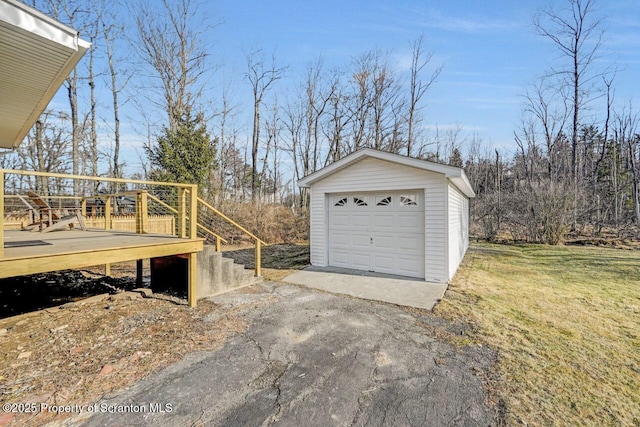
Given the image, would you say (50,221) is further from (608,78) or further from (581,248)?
(608,78)

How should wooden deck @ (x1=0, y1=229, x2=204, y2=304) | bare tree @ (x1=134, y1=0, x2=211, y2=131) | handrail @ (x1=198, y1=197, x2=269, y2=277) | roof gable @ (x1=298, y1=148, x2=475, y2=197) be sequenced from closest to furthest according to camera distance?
1. wooden deck @ (x1=0, y1=229, x2=204, y2=304)
2. handrail @ (x1=198, y1=197, x2=269, y2=277)
3. roof gable @ (x1=298, y1=148, x2=475, y2=197)
4. bare tree @ (x1=134, y1=0, x2=211, y2=131)

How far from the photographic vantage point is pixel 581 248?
40.4 feet

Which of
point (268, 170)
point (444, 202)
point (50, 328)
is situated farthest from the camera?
point (268, 170)

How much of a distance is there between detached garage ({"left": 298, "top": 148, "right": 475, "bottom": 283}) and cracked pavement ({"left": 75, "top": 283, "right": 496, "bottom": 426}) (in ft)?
8.93

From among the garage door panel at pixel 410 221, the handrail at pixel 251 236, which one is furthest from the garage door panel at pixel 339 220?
the handrail at pixel 251 236

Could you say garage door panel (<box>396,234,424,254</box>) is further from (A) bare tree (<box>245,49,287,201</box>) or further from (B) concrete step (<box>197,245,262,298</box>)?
(A) bare tree (<box>245,49,287,201</box>)

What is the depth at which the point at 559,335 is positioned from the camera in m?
3.97

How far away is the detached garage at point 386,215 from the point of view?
6.66 meters

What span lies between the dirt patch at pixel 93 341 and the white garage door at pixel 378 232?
4.05 m

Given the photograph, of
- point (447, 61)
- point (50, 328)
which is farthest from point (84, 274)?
point (447, 61)

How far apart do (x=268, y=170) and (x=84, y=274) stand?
16.3 meters

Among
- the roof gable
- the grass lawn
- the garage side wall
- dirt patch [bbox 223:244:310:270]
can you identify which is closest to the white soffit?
the grass lawn

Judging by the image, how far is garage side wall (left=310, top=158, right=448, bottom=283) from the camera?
6.63m

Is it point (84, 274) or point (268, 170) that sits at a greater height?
point (268, 170)
